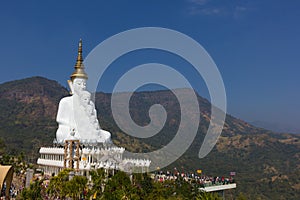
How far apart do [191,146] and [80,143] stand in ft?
272

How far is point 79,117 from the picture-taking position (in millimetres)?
41562

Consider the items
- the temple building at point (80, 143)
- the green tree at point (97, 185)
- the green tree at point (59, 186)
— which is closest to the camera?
the green tree at point (59, 186)

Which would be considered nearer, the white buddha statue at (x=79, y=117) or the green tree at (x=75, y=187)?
the green tree at (x=75, y=187)

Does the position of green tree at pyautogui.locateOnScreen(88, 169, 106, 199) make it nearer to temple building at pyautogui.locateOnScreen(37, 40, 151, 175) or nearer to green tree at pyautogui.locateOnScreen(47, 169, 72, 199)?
green tree at pyautogui.locateOnScreen(47, 169, 72, 199)

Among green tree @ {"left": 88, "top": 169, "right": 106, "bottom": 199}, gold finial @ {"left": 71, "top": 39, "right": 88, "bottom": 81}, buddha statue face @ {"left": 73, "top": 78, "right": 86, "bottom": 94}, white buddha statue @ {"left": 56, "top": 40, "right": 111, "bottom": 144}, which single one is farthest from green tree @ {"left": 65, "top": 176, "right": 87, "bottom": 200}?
gold finial @ {"left": 71, "top": 39, "right": 88, "bottom": 81}

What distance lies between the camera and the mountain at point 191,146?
6919 centimetres

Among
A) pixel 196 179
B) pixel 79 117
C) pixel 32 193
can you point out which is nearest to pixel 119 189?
pixel 32 193

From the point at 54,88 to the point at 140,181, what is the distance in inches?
5637

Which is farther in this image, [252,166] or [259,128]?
[259,128]

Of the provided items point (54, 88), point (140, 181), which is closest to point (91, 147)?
point (140, 181)

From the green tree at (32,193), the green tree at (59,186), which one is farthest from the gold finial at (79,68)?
the green tree at (32,193)

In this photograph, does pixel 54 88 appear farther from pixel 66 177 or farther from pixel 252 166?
pixel 66 177

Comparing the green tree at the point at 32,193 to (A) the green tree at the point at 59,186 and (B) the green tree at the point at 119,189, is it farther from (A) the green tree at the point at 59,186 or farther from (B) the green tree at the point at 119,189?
(B) the green tree at the point at 119,189

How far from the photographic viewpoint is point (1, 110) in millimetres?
121562
